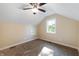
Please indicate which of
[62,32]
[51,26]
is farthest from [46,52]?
[62,32]

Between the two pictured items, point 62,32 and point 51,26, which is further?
Answer: point 62,32

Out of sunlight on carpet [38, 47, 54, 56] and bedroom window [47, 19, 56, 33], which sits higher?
bedroom window [47, 19, 56, 33]

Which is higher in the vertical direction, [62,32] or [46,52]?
[62,32]

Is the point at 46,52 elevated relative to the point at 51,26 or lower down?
lower down

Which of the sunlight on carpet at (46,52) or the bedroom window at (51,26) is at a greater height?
the bedroom window at (51,26)

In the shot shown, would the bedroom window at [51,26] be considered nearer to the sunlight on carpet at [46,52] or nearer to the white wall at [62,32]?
the white wall at [62,32]

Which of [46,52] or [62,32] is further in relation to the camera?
[62,32]

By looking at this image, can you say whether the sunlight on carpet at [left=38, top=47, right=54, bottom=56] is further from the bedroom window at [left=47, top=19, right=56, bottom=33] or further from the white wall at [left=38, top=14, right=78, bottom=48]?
the bedroom window at [left=47, top=19, right=56, bottom=33]

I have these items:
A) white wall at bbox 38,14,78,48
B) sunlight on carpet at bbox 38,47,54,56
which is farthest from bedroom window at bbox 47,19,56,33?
sunlight on carpet at bbox 38,47,54,56

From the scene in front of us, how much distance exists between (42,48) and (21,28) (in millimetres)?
485

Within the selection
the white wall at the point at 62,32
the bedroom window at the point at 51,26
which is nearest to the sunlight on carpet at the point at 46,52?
the white wall at the point at 62,32

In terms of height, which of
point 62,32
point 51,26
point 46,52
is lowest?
point 46,52

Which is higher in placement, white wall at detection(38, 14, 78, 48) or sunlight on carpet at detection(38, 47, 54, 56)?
white wall at detection(38, 14, 78, 48)

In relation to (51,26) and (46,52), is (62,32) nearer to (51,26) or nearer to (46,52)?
(51,26)
